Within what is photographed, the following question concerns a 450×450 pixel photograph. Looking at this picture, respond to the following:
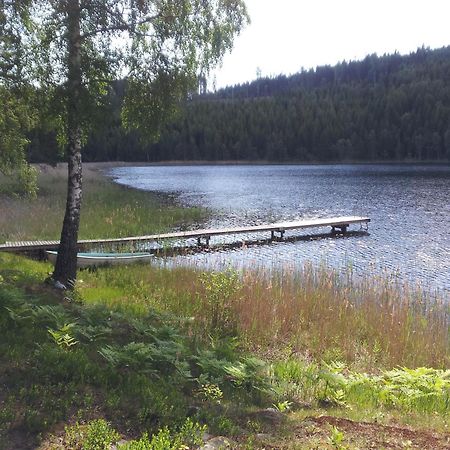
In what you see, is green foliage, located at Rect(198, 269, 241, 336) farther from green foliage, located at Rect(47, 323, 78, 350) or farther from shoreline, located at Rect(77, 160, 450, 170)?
shoreline, located at Rect(77, 160, 450, 170)

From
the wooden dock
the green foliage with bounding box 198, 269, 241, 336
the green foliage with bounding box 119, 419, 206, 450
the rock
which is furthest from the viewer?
the wooden dock

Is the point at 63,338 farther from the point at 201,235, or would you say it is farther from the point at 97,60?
the point at 201,235

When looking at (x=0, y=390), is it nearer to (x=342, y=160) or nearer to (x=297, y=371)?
(x=297, y=371)

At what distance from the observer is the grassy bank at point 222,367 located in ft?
15.6

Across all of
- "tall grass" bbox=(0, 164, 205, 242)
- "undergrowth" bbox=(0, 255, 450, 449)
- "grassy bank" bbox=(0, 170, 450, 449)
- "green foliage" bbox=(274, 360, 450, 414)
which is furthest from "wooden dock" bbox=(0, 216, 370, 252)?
"green foliage" bbox=(274, 360, 450, 414)

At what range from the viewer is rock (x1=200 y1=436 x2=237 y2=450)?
4.41m

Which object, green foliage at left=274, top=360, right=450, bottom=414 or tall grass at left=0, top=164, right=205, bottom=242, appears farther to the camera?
tall grass at left=0, top=164, right=205, bottom=242

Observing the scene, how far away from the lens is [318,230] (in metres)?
31.5

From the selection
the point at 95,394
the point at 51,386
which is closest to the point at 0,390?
the point at 51,386

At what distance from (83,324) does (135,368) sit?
217 cm

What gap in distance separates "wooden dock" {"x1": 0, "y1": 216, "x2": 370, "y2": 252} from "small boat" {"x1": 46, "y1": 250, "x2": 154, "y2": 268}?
80 centimetres

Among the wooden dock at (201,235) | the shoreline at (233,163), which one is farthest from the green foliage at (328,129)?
the wooden dock at (201,235)

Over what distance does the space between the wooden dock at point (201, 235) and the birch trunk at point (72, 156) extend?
711 cm

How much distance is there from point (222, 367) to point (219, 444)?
2375 millimetres
